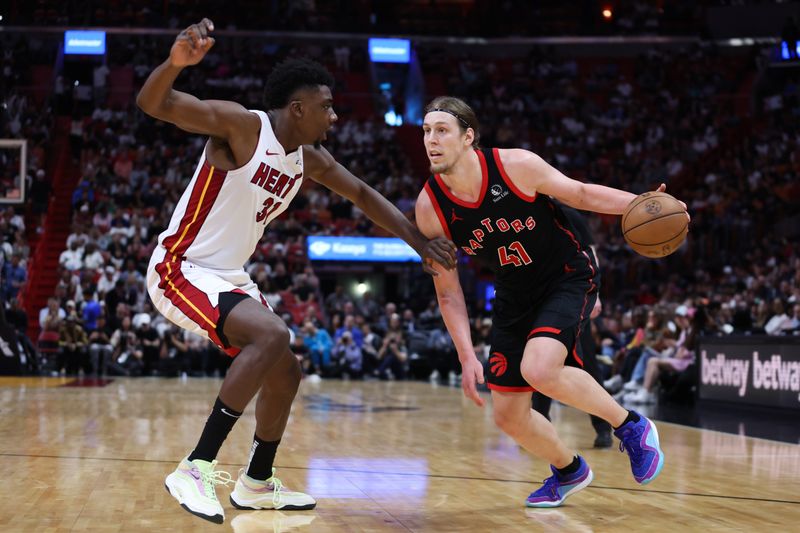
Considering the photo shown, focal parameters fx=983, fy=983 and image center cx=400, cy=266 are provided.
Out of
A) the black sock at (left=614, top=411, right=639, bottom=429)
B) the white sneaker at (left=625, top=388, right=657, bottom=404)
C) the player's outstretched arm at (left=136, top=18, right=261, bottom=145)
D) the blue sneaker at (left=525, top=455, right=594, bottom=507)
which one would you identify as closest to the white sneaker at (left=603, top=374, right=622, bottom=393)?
the white sneaker at (left=625, top=388, right=657, bottom=404)

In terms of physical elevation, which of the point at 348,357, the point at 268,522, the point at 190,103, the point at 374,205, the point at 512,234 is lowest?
the point at 348,357

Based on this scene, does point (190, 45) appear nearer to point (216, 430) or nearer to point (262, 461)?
point (216, 430)

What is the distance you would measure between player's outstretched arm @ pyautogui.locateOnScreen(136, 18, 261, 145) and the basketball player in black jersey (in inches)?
37.7

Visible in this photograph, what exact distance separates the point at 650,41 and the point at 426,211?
1101 inches

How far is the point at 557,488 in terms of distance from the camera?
194 inches

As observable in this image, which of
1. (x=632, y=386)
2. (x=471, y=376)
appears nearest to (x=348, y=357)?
(x=632, y=386)

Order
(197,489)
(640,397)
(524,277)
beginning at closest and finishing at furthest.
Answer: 1. (197,489)
2. (524,277)
3. (640,397)

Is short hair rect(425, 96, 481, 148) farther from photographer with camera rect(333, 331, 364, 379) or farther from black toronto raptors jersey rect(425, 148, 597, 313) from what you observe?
photographer with camera rect(333, 331, 364, 379)

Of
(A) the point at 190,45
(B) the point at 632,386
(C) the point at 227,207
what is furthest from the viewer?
(B) the point at 632,386

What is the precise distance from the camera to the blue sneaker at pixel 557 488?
4871 millimetres

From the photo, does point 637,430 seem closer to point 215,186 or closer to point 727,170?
point 215,186

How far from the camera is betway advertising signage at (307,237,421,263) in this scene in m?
22.1

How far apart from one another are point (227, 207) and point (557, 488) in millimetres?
2142

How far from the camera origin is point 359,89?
98.5ft
